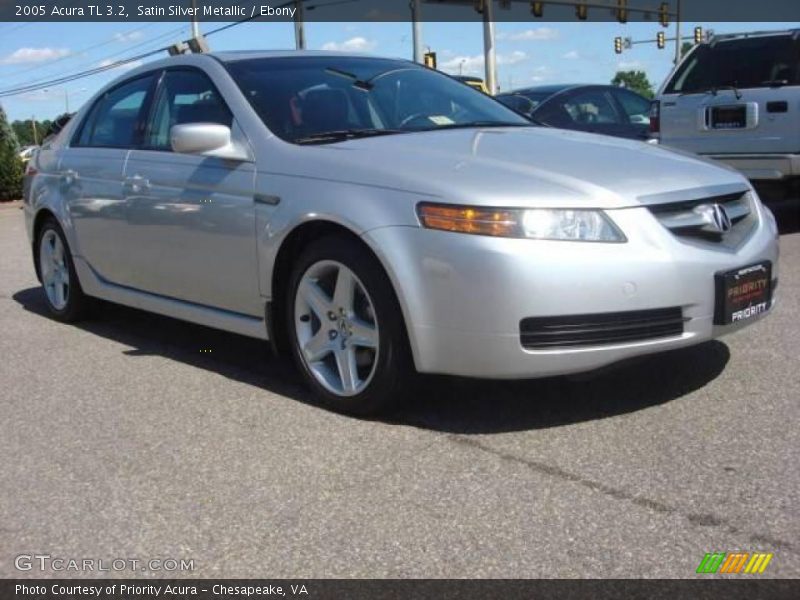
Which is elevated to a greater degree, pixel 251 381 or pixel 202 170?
pixel 202 170

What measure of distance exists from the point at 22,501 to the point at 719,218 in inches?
114

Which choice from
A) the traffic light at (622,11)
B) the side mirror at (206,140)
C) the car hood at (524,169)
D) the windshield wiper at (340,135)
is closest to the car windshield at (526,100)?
the windshield wiper at (340,135)

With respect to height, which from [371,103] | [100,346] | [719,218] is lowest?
[100,346]

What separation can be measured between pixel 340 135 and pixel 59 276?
2.87m

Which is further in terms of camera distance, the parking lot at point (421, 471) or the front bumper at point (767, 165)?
the front bumper at point (767, 165)

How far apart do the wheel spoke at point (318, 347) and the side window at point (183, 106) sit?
3.96 ft

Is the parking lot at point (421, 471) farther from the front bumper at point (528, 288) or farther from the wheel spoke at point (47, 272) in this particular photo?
the wheel spoke at point (47, 272)

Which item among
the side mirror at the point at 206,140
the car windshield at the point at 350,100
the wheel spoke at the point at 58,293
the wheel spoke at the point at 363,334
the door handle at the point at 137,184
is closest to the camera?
the wheel spoke at the point at 363,334

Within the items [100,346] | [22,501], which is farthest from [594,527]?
[100,346]

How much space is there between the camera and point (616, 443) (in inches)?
137

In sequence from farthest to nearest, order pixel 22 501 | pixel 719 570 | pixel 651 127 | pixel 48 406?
1. pixel 651 127
2. pixel 48 406
3. pixel 22 501
4. pixel 719 570

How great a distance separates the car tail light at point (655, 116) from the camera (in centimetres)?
878

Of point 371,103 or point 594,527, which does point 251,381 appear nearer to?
point 371,103

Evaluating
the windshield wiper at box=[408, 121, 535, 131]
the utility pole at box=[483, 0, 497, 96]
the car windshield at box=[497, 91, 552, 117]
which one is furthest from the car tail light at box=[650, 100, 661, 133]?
the utility pole at box=[483, 0, 497, 96]
